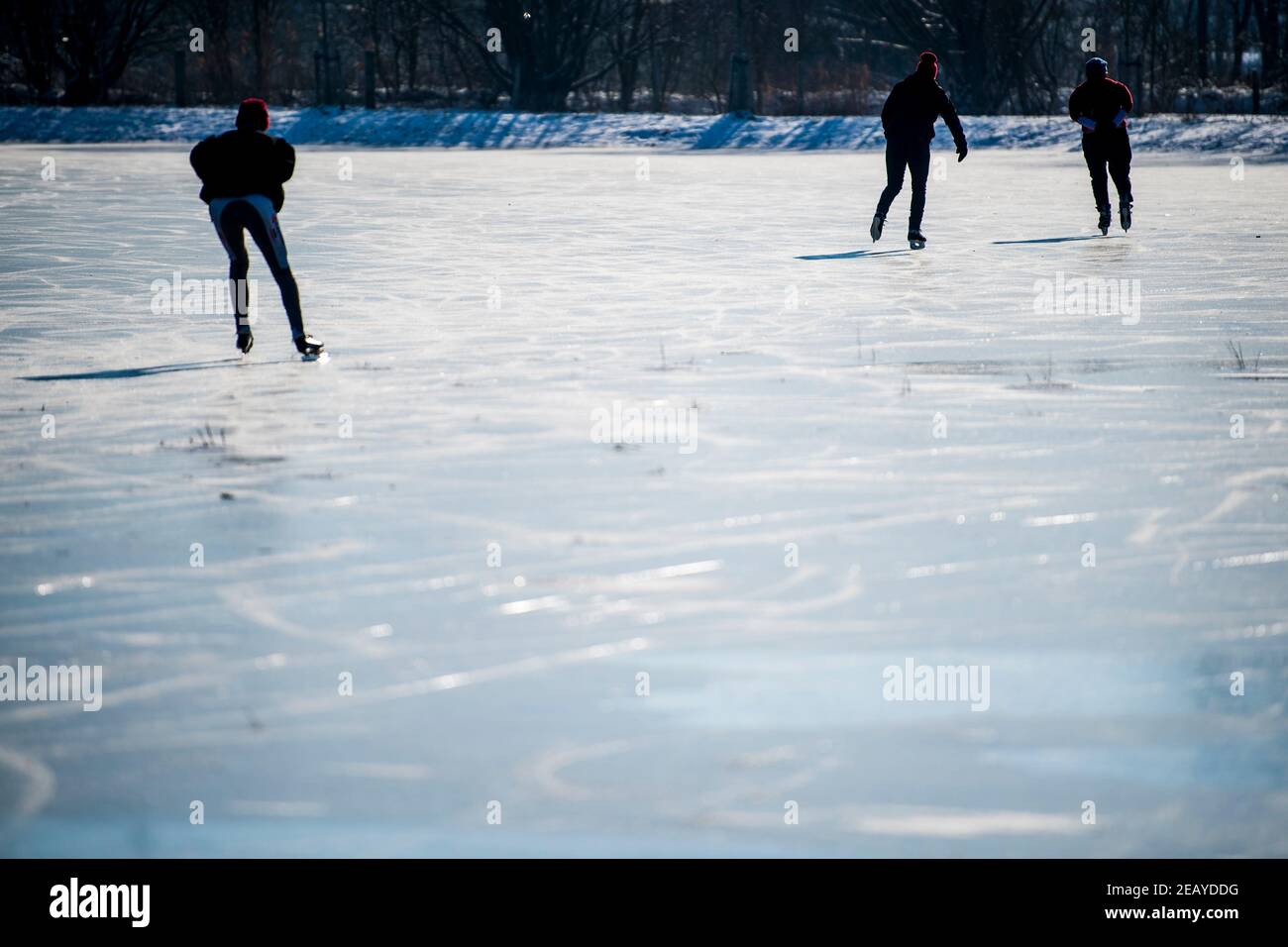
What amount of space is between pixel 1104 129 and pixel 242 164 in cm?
848

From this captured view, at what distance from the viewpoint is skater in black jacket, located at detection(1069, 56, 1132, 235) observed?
580 inches

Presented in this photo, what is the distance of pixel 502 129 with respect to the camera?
1255 inches

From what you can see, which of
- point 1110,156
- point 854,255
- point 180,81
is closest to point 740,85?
point 180,81

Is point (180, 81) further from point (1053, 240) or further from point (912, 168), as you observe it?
point (1053, 240)

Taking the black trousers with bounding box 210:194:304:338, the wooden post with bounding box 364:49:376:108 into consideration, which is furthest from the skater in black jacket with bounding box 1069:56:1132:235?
the wooden post with bounding box 364:49:376:108

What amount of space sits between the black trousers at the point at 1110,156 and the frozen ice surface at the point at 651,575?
13.9 ft

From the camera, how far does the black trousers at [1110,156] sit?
14797mm

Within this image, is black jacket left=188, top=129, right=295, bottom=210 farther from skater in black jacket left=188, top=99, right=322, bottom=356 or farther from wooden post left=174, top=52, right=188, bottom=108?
wooden post left=174, top=52, right=188, bottom=108

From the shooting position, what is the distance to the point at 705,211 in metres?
17.7

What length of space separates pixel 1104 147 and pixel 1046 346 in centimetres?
656

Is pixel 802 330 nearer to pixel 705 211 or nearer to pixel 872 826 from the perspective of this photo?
pixel 872 826
